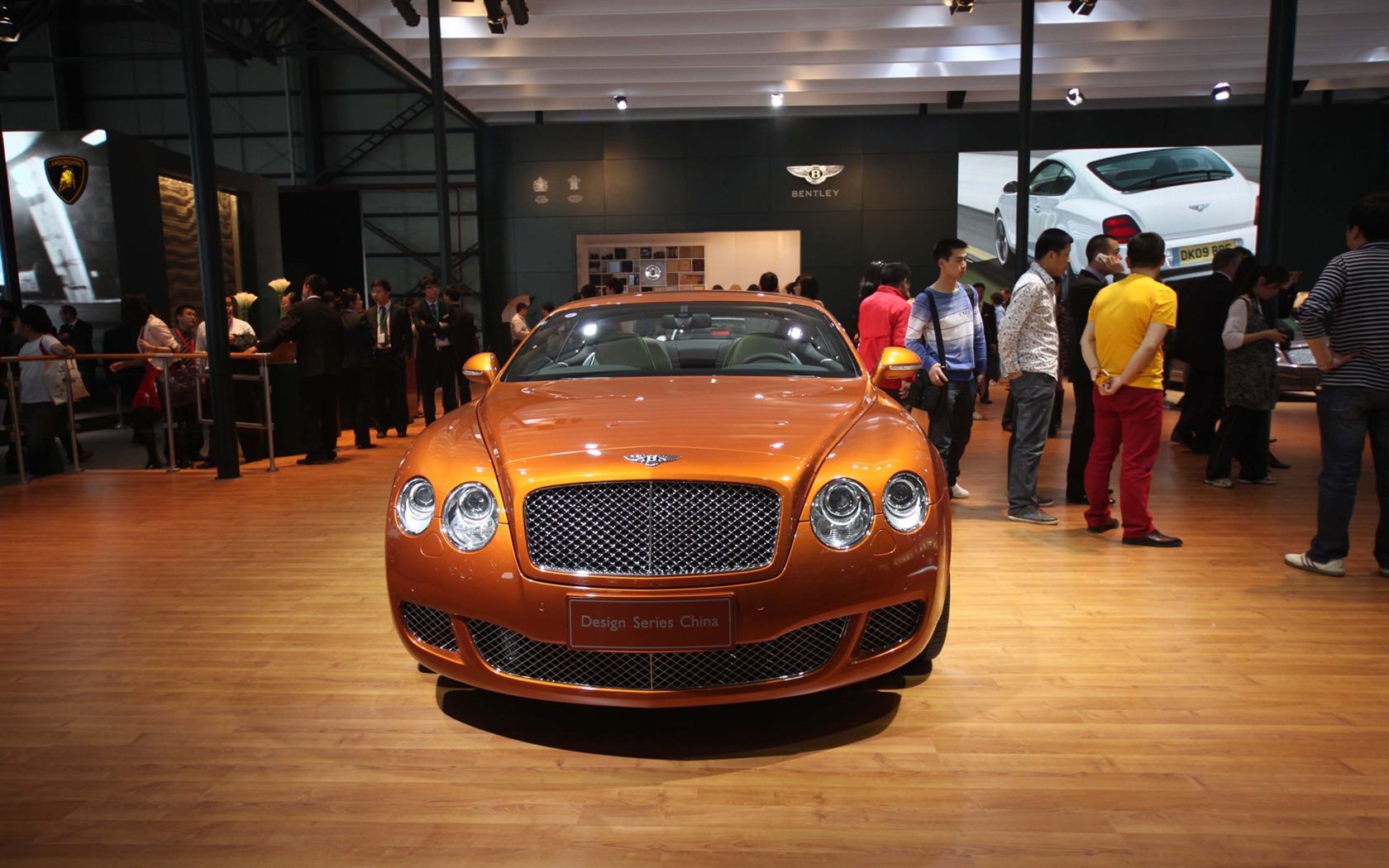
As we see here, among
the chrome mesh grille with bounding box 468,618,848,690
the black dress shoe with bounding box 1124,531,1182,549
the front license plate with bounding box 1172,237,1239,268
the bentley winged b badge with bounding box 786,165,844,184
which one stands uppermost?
the bentley winged b badge with bounding box 786,165,844,184

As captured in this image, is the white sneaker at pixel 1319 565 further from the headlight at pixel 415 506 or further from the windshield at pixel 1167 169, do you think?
the windshield at pixel 1167 169

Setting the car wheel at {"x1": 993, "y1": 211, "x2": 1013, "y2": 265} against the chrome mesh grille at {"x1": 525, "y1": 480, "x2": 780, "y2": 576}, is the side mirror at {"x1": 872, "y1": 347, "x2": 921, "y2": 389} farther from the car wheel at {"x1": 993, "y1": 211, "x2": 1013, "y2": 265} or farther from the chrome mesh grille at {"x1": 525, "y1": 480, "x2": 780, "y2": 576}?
the car wheel at {"x1": 993, "y1": 211, "x2": 1013, "y2": 265}

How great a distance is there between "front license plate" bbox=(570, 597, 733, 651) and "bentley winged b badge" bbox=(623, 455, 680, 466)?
358 millimetres

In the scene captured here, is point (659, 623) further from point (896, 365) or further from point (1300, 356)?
point (1300, 356)

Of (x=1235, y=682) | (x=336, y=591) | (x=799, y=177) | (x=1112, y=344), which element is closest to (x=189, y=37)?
(x=336, y=591)

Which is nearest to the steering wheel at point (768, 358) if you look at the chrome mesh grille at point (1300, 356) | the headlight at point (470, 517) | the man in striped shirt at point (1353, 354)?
the headlight at point (470, 517)

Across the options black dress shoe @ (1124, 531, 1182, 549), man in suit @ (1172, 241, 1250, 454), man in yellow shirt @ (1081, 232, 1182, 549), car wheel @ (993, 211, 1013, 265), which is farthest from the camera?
car wheel @ (993, 211, 1013, 265)

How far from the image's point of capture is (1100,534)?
16.4 ft

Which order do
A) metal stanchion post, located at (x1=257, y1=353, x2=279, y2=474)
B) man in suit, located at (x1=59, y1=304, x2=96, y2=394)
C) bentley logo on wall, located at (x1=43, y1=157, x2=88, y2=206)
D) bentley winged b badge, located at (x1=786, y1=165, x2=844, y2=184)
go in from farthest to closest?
bentley winged b badge, located at (x1=786, y1=165, x2=844, y2=184), bentley logo on wall, located at (x1=43, y1=157, x2=88, y2=206), man in suit, located at (x1=59, y1=304, x2=96, y2=394), metal stanchion post, located at (x1=257, y1=353, x2=279, y2=474)

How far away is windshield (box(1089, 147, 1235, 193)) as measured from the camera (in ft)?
54.7

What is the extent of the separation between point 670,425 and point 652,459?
253mm

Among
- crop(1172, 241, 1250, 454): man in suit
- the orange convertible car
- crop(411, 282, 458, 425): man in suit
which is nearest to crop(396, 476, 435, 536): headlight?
the orange convertible car

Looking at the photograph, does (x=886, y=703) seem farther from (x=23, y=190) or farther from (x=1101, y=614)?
(x=23, y=190)

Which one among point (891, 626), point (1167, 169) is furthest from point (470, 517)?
point (1167, 169)
